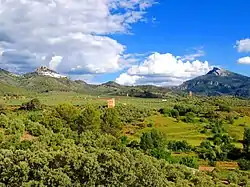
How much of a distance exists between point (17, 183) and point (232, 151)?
56174 millimetres

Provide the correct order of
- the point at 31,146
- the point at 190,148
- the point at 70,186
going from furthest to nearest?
1. the point at 190,148
2. the point at 31,146
3. the point at 70,186

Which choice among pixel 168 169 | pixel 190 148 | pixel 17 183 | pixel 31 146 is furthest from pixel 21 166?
pixel 190 148

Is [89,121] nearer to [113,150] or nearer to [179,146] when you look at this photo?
[179,146]

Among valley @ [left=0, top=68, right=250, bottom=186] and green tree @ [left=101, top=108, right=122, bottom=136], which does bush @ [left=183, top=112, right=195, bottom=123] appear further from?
green tree @ [left=101, top=108, right=122, bottom=136]

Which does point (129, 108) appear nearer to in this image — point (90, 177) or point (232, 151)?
point (232, 151)

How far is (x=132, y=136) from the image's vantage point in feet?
286

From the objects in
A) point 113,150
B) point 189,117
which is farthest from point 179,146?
point 113,150

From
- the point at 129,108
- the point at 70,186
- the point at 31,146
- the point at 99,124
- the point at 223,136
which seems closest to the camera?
the point at 70,186

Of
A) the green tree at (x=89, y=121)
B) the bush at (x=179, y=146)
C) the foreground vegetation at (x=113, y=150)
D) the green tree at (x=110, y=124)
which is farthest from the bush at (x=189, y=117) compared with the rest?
the green tree at (x=89, y=121)

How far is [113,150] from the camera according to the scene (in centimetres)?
2858

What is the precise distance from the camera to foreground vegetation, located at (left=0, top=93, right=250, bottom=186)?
81.3ft

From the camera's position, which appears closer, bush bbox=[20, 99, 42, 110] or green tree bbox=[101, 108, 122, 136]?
green tree bbox=[101, 108, 122, 136]

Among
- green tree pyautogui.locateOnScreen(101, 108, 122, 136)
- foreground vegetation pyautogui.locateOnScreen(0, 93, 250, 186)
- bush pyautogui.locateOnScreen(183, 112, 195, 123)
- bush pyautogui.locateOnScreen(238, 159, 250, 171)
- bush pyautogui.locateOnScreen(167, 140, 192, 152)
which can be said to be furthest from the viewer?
bush pyautogui.locateOnScreen(183, 112, 195, 123)

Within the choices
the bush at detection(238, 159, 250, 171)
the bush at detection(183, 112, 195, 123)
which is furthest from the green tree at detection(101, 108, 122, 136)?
the bush at detection(183, 112, 195, 123)
